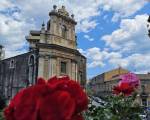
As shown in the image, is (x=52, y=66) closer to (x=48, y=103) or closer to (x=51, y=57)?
(x=51, y=57)

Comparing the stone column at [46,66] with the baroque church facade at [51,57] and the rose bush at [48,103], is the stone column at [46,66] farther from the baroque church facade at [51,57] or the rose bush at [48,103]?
the rose bush at [48,103]

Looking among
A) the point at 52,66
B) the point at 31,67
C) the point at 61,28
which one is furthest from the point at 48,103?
the point at 61,28

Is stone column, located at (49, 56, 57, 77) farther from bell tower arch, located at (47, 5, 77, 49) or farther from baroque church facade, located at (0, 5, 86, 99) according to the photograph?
bell tower arch, located at (47, 5, 77, 49)

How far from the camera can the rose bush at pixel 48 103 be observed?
1415 mm

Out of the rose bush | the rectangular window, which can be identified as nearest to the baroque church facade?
the rectangular window

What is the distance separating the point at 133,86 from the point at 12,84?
43977mm

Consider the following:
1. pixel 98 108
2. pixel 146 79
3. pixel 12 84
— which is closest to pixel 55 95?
pixel 98 108

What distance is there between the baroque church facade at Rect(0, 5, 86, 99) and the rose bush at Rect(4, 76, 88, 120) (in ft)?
124

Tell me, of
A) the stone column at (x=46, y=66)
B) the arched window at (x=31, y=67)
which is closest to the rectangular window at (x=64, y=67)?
the stone column at (x=46, y=66)

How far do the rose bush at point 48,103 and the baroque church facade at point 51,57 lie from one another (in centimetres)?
3774

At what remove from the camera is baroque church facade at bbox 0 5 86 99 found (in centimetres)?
→ 4078

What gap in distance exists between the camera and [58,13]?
142ft

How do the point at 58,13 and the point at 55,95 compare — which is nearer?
the point at 55,95

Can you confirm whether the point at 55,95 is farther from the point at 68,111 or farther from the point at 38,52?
the point at 38,52
